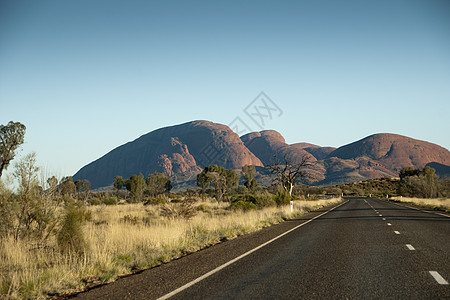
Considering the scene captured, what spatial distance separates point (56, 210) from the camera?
13047mm

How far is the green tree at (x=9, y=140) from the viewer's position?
2882 centimetres

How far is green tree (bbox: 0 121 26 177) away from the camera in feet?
94.5

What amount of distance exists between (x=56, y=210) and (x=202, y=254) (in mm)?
5826

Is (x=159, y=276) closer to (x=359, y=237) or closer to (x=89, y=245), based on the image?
(x=89, y=245)

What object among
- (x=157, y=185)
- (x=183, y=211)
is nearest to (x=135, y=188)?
(x=157, y=185)

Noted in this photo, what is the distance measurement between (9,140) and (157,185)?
5144 centimetres

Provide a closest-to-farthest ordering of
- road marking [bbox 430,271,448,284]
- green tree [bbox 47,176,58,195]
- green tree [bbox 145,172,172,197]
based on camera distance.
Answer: road marking [bbox 430,271,448,284] < green tree [bbox 47,176,58,195] < green tree [bbox 145,172,172,197]

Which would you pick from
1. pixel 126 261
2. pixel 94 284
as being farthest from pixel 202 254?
pixel 94 284

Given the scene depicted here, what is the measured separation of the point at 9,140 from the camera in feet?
99.2

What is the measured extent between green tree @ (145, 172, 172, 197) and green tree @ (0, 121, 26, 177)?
45.6 metres

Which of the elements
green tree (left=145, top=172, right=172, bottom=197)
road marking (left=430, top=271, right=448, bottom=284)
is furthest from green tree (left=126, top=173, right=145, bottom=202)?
road marking (left=430, top=271, right=448, bottom=284)

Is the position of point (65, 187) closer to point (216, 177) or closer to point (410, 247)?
point (410, 247)

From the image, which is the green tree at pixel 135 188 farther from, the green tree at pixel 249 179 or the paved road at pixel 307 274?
the paved road at pixel 307 274

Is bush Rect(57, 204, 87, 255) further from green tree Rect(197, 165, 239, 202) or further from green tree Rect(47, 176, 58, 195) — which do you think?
green tree Rect(197, 165, 239, 202)
